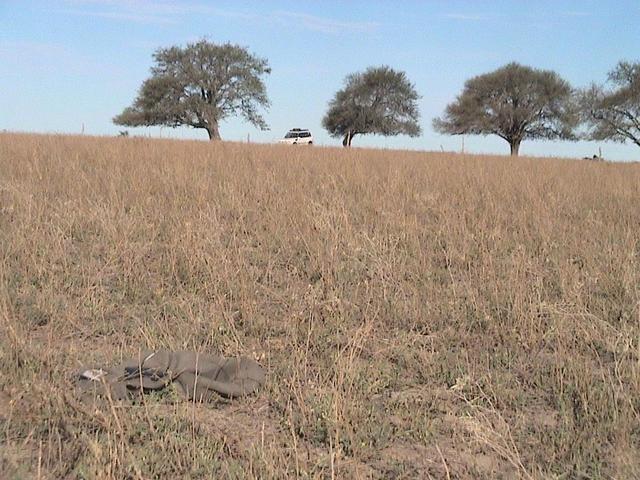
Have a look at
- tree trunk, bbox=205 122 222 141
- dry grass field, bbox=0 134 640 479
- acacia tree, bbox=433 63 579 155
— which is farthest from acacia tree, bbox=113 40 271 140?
dry grass field, bbox=0 134 640 479

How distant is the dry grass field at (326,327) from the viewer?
240 centimetres

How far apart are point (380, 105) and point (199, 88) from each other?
1415cm

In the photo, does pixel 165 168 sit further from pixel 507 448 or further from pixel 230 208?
pixel 507 448

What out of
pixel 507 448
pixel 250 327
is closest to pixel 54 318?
pixel 250 327

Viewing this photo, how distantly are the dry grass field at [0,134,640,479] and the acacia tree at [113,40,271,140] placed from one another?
32.7 m

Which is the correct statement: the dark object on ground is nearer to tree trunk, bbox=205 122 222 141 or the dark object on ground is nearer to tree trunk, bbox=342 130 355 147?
tree trunk, bbox=205 122 222 141

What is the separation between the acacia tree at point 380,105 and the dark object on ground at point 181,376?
1664 inches

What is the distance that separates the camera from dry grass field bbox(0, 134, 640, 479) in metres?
2.40

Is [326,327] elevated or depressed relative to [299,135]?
depressed

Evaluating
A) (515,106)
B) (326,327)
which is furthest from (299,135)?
(326,327)

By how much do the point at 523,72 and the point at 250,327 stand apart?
41.9 m

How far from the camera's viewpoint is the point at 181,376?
9.52 ft

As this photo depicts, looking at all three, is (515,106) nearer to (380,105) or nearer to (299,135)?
(380,105)

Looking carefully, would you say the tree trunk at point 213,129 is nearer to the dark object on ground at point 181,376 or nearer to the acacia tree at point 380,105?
the acacia tree at point 380,105
